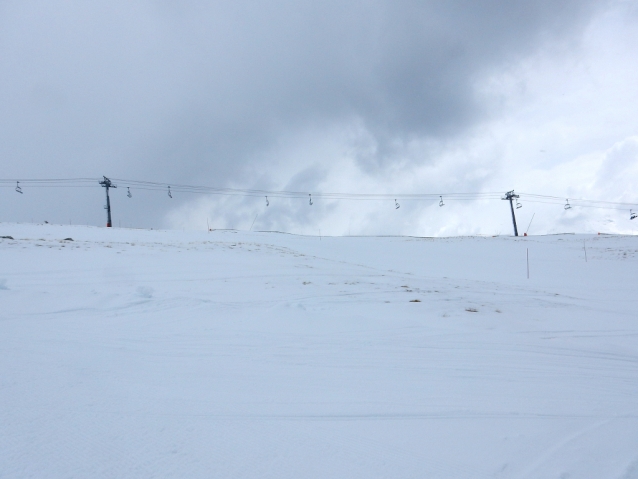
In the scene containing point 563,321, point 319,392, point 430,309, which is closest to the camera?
point 319,392

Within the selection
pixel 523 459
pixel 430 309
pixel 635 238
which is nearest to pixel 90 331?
pixel 523 459

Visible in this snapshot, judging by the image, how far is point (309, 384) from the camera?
3.73 metres

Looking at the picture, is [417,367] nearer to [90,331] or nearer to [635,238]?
[90,331]

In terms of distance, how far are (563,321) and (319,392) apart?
5.94m

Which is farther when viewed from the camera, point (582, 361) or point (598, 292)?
point (598, 292)

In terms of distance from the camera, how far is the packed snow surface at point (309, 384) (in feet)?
8.26

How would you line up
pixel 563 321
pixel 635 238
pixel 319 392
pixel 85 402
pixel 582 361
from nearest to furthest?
pixel 85 402 < pixel 319 392 < pixel 582 361 < pixel 563 321 < pixel 635 238

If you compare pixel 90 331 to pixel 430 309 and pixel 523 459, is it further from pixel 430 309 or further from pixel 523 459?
pixel 430 309

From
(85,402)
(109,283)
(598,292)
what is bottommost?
(598,292)

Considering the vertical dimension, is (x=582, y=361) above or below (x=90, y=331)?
below

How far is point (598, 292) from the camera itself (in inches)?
429

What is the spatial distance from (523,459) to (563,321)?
544 centimetres

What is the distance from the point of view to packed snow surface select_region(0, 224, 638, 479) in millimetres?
2518

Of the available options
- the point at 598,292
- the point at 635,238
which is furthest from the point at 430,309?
the point at 635,238
